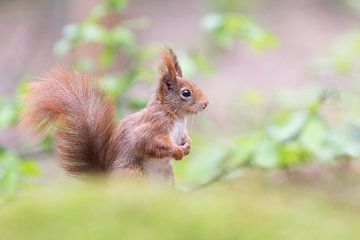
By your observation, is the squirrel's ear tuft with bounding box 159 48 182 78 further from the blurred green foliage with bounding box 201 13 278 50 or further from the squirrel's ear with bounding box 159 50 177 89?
the blurred green foliage with bounding box 201 13 278 50

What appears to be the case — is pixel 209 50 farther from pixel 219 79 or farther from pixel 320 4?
pixel 320 4

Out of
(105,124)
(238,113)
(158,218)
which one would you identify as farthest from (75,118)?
(238,113)

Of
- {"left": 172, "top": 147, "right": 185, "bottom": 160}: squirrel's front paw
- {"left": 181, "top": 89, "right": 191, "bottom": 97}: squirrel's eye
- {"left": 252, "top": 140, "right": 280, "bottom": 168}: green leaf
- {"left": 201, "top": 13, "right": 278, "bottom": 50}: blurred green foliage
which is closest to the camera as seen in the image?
{"left": 172, "top": 147, "right": 185, "bottom": 160}: squirrel's front paw

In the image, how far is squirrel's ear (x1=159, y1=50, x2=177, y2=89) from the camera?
2148 millimetres

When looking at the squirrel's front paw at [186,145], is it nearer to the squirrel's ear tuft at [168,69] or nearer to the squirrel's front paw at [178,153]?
the squirrel's front paw at [178,153]

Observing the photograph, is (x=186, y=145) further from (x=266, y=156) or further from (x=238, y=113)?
(x=238, y=113)

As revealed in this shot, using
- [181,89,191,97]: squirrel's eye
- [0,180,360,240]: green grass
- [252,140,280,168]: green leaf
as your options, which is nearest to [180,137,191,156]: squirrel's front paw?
[181,89,191,97]: squirrel's eye

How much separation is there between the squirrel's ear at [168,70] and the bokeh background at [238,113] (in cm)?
14

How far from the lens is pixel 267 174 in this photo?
3.66 m

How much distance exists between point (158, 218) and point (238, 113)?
14.6 ft

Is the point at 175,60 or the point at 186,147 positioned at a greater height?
the point at 175,60

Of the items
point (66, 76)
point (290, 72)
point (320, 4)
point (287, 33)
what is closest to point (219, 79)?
point (290, 72)

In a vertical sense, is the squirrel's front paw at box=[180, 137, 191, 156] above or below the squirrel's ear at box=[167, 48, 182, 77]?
below

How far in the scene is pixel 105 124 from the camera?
7.00 feet
